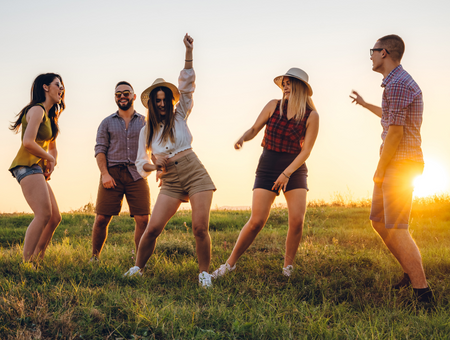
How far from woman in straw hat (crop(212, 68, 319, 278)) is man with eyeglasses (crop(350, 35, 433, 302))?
979 mm

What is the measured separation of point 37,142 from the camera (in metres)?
4.96

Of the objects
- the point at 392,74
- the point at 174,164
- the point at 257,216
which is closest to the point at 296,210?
the point at 257,216

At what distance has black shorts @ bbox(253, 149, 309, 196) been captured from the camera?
15.7 feet

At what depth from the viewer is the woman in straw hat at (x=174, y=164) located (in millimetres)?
4535

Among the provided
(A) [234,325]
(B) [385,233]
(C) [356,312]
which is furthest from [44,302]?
(B) [385,233]

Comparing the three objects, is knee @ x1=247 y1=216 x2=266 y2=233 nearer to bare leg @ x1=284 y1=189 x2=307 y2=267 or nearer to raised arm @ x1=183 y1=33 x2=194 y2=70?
bare leg @ x1=284 y1=189 x2=307 y2=267

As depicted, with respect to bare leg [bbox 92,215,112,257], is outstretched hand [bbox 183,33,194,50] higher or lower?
higher

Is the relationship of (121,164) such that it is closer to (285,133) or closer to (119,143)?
(119,143)

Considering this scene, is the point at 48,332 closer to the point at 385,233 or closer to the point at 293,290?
the point at 293,290

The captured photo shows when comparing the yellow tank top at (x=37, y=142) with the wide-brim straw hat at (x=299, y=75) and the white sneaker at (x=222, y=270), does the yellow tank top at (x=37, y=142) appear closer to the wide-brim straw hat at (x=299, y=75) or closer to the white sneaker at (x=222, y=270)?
the white sneaker at (x=222, y=270)

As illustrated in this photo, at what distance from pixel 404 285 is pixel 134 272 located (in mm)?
3261

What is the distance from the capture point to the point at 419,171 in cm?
401

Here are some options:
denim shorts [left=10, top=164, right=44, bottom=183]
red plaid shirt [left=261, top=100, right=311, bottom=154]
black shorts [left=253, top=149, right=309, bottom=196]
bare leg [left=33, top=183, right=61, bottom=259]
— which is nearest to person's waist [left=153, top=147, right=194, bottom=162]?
black shorts [left=253, top=149, right=309, bottom=196]

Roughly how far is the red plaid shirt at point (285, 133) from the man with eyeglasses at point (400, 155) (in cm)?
105
